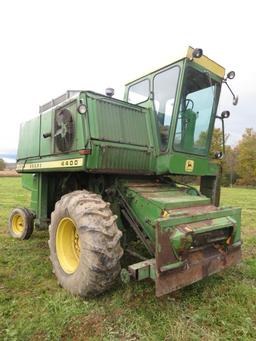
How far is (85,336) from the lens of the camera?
2766 mm

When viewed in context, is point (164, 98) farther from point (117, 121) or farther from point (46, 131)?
point (46, 131)

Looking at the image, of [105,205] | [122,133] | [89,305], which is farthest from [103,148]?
[89,305]

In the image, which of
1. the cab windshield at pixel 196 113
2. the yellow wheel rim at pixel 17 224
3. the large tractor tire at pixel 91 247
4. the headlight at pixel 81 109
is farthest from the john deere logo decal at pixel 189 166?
the yellow wheel rim at pixel 17 224

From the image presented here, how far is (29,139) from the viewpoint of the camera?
591 centimetres

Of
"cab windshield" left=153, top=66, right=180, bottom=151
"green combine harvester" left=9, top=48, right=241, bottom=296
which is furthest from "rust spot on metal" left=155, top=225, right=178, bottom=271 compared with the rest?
"cab windshield" left=153, top=66, right=180, bottom=151

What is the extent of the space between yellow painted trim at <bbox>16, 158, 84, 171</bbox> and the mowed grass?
1576 mm

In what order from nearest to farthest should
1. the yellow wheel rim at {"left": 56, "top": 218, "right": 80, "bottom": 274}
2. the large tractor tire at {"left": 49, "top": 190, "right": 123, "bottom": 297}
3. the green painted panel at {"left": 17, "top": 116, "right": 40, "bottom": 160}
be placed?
the large tractor tire at {"left": 49, "top": 190, "right": 123, "bottom": 297}
the yellow wheel rim at {"left": 56, "top": 218, "right": 80, "bottom": 274}
the green painted panel at {"left": 17, "top": 116, "right": 40, "bottom": 160}

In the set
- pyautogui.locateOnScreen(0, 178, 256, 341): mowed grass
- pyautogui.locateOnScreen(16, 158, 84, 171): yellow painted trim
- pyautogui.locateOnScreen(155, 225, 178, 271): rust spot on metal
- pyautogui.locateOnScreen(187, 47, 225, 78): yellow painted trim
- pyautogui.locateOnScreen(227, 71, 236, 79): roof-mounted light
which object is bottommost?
pyautogui.locateOnScreen(0, 178, 256, 341): mowed grass


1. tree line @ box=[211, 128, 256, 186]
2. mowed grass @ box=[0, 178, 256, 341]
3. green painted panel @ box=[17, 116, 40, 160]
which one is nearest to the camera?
mowed grass @ box=[0, 178, 256, 341]

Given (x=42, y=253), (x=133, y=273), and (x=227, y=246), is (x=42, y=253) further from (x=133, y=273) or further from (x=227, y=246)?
(x=227, y=246)

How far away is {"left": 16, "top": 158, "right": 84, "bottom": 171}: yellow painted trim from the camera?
393 cm

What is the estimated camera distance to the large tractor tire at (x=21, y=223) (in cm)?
591

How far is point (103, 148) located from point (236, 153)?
43891 millimetres

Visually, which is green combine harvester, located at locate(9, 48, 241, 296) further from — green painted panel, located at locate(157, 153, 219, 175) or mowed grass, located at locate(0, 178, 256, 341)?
mowed grass, located at locate(0, 178, 256, 341)
